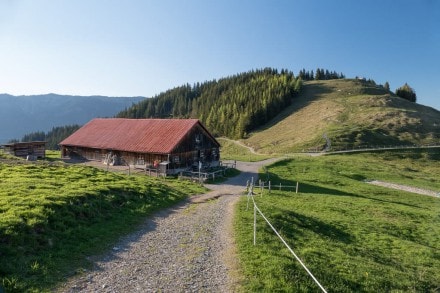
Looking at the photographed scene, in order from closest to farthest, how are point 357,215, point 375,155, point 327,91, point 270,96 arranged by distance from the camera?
point 357,215 → point 375,155 → point 270,96 → point 327,91

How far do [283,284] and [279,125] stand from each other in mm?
97352

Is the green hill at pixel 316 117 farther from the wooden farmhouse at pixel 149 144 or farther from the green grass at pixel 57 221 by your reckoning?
the green grass at pixel 57 221

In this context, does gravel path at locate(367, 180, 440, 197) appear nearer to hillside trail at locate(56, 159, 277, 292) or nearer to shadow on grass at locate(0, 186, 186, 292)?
hillside trail at locate(56, 159, 277, 292)

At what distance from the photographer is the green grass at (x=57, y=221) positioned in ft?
39.4

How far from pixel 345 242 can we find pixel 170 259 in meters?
11.1

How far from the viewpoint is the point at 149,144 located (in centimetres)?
4634

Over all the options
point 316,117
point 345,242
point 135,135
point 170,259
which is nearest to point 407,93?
point 316,117

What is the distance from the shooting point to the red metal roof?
45.6 meters

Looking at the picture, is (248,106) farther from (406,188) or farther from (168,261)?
(168,261)

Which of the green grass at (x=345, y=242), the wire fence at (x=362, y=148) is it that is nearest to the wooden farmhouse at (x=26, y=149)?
the green grass at (x=345, y=242)

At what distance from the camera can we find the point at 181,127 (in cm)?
4809

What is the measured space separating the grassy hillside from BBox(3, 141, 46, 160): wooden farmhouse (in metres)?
50.6

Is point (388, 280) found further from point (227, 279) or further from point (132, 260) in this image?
point (132, 260)

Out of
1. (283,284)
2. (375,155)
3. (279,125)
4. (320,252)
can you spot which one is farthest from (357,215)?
(279,125)
